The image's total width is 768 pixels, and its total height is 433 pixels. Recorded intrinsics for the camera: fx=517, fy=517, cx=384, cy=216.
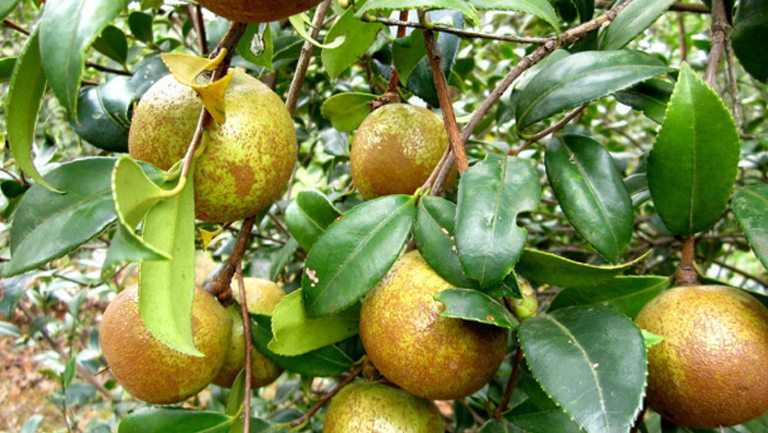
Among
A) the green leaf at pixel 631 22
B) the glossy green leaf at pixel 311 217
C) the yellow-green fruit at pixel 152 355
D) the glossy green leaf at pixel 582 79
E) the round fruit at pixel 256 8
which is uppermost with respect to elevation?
the round fruit at pixel 256 8

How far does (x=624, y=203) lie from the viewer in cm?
72

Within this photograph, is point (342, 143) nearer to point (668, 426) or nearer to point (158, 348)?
point (158, 348)

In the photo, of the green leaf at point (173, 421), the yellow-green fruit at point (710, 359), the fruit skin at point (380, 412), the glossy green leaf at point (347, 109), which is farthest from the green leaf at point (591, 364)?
the glossy green leaf at point (347, 109)

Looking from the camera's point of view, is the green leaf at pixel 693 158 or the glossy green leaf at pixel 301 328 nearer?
the green leaf at pixel 693 158

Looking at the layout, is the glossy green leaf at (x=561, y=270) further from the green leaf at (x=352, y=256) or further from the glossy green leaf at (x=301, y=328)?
the glossy green leaf at (x=301, y=328)

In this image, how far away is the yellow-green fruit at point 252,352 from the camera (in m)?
0.89

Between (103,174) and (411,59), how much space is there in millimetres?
535

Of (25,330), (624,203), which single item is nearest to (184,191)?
(624,203)

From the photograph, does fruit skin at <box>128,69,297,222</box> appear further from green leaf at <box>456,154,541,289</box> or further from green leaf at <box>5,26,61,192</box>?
green leaf at <box>456,154,541,289</box>

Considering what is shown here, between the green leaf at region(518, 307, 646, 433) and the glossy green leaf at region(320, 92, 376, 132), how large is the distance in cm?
60

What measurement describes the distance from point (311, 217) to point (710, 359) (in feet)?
1.90

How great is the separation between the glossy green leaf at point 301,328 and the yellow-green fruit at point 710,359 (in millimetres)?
444

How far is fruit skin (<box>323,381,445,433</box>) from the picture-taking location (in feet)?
2.50

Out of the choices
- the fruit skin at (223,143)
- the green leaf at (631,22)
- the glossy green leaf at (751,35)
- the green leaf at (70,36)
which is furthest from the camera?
the glossy green leaf at (751,35)
